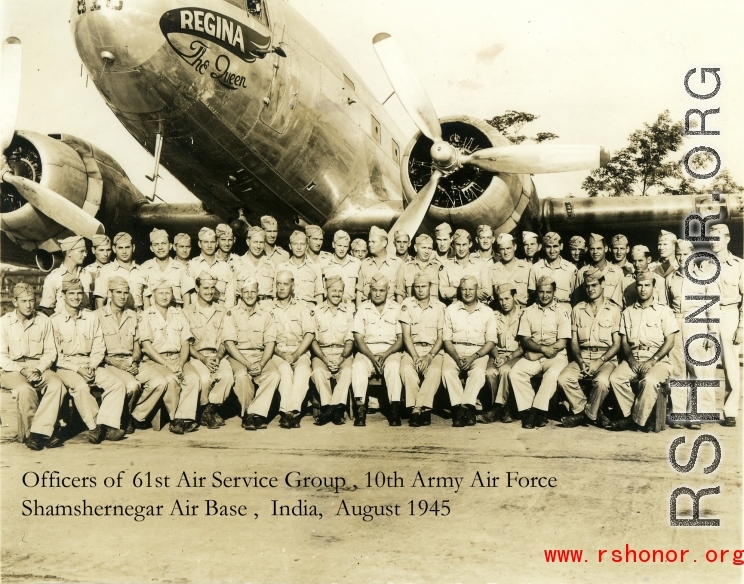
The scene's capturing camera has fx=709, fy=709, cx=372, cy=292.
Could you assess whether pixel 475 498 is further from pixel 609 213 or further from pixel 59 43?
pixel 59 43

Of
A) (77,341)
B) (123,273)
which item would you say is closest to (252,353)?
(77,341)

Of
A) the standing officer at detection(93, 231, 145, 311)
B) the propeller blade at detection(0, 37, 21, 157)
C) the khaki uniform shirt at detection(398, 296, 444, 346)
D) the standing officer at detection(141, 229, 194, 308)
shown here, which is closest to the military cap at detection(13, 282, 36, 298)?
the standing officer at detection(93, 231, 145, 311)

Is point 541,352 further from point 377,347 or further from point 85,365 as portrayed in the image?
point 85,365

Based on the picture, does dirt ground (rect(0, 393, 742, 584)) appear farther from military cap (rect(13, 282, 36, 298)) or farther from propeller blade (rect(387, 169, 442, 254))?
propeller blade (rect(387, 169, 442, 254))

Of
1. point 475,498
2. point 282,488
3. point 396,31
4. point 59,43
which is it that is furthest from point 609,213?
point 59,43

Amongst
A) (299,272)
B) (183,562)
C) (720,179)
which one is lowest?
(183,562)

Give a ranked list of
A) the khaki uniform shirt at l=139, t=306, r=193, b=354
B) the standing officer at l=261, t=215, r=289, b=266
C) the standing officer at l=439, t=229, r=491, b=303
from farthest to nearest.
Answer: the standing officer at l=261, t=215, r=289, b=266 < the standing officer at l=439, t=229, r=491, b=303 < the khaki uniform shirt at l=139, t=306, r=193, b=354
